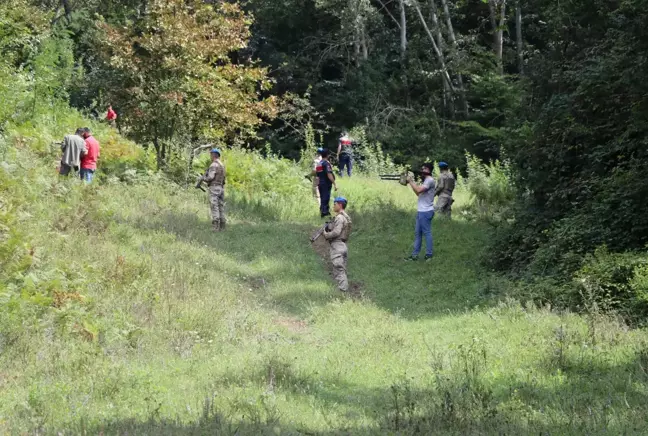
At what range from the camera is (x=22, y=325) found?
343 inches

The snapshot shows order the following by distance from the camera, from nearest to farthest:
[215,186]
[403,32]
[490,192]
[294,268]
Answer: [294,268] < [215,186] < [490,192] < [403,32]

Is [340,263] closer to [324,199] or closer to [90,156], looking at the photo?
[324,199]

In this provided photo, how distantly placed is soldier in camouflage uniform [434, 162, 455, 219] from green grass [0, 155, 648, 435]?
2264mm

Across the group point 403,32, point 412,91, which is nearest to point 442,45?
point 403,32

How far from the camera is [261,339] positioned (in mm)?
10148

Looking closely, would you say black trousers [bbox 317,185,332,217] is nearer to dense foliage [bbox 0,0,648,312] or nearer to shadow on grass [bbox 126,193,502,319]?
shadow on grass [bbox 126,193,502,319]

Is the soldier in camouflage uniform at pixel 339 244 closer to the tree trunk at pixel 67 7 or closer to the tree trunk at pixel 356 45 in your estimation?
the tree trunk at pixel 356 45

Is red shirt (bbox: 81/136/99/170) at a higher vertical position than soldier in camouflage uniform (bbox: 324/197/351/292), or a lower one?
higher

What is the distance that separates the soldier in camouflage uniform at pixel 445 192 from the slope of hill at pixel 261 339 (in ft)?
6.12

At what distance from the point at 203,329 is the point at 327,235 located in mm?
4213

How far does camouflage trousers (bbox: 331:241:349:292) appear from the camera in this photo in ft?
45.5

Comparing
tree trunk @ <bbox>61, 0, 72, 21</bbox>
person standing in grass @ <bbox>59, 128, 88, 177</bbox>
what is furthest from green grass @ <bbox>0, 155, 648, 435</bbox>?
tree trunk @ <bbox>61, 0, 72, 21</bbox>

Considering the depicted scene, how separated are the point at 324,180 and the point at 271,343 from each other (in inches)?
378

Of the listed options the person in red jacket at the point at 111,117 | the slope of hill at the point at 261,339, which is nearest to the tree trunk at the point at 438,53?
the person in red jacket at the point at 111,117
